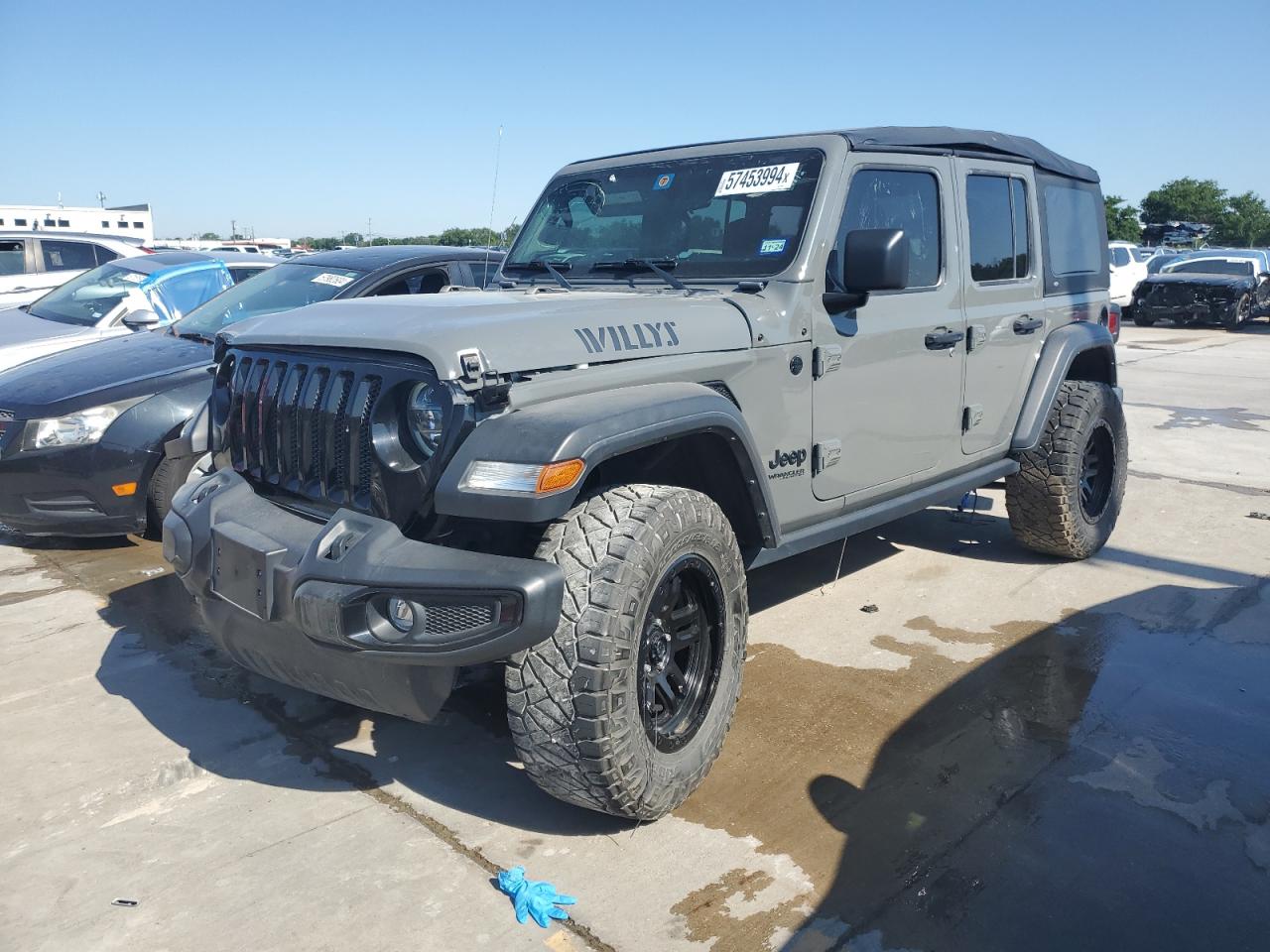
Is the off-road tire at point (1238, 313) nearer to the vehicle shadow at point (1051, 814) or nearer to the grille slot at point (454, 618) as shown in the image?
the vehicle shadow at point (1051, 814)

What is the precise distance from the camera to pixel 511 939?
2387 mm

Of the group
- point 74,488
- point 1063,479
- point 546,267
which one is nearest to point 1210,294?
point 1063,479

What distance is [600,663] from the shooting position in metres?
2.49

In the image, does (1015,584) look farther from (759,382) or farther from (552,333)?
(552,333)

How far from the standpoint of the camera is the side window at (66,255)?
10.8 metres

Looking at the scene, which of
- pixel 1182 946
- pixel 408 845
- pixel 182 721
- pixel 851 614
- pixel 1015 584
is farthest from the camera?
pixel 1015 584

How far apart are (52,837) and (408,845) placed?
1.02 metres

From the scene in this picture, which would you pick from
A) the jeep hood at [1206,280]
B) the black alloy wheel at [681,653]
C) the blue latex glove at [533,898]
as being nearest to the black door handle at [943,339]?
the black alloy wheel at [681,653]

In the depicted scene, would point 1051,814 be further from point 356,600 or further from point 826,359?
point 356,600

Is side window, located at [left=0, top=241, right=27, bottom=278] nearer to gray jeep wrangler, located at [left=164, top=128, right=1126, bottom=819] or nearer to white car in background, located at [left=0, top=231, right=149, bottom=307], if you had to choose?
white car in background, located at [left=0, top=231, right=149, bottom=307]

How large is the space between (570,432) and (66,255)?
10.6m

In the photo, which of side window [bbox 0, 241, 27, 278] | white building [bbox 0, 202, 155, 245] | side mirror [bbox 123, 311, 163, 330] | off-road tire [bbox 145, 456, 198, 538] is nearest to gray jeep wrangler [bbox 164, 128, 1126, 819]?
off-road tire [bbox 145, 456, 198, 538]

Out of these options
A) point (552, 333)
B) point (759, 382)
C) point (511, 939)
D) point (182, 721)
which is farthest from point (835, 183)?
point (182, 721)

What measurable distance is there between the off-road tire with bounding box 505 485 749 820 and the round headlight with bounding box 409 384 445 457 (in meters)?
0.40
